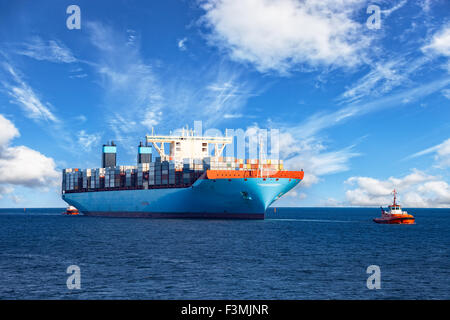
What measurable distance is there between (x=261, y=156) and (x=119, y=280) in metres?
45.2

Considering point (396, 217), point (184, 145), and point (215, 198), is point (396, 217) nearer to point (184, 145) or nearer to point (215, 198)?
point (215, 198)

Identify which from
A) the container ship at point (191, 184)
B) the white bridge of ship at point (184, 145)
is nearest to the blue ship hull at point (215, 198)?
the container ship at point (191, 184)

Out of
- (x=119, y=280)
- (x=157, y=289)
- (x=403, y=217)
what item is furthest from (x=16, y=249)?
(x=403, y=217)

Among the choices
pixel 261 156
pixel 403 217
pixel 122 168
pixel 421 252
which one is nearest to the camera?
pixel 421 252

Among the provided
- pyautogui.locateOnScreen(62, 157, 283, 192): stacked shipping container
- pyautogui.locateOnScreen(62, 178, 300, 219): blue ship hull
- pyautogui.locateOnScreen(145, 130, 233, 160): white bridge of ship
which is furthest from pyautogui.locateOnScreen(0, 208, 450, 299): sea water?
pyautogui.locateOnScreen(145, 130, 233, 160): white bridge of ship

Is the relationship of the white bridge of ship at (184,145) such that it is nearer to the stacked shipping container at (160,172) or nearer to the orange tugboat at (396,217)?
the stacked shipping container at (160,172)

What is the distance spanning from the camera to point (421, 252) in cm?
4000

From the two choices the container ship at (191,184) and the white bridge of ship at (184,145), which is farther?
the white bridge of ship at (184,145)

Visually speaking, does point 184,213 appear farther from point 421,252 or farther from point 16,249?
point 421,252

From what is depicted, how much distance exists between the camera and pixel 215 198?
232 feet

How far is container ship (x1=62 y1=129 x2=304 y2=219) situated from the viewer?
227 ft

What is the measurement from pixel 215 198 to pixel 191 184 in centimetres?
544

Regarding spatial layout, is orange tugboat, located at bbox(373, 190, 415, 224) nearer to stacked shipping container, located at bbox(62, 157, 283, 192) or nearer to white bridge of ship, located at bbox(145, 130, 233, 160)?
stacked shipping container, located at bbox(62, 157, 283, 192)

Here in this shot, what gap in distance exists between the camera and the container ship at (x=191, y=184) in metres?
69.2
